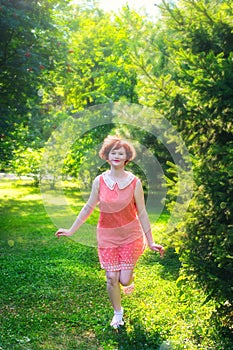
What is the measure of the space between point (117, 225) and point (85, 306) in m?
1.39

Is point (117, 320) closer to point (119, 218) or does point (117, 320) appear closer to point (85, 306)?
point (85, 306)

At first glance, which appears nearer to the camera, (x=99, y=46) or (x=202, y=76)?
(x=202, y=76)

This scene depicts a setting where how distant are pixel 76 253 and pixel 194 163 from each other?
15.3ft

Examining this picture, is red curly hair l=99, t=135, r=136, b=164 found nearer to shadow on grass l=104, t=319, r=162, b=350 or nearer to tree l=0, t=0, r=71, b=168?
shadow on grass l=104, t=319, r=162, b=350

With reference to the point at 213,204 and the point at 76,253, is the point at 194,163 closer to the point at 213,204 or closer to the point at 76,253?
the point at 213,204

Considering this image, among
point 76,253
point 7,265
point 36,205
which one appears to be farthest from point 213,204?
point 36,205

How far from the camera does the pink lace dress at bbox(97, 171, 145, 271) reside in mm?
4531

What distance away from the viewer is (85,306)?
Answer: 5.42m

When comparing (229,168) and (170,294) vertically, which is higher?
(229,168)

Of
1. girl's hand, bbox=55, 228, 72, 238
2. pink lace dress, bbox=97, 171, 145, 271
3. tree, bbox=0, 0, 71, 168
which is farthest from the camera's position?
tree, bbox=0, 0, 71, 168

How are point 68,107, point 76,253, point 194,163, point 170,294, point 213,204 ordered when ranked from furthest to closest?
point 68,107 → point 76,253 → point 170,294 → point 194,163 → point 213,204

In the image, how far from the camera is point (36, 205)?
15.9 metres

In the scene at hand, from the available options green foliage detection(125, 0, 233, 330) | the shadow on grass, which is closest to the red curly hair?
green foliage detection(125, 0, 233, 330)

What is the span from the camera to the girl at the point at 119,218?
454 cm
